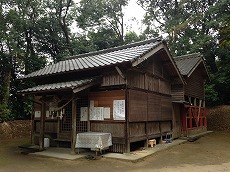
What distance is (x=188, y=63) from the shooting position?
17828mm

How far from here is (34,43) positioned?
2402 centimetres

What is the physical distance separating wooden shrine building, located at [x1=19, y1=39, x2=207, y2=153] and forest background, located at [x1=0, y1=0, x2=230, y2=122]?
6.98m

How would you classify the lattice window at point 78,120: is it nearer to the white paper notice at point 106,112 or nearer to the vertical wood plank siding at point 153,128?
the white paper notice at point 106,112

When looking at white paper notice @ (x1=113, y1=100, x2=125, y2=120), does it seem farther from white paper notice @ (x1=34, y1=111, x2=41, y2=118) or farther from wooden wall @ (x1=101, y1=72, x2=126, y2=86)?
white paper notice @ (x1=34, y1=111, x2=41, y2=118)

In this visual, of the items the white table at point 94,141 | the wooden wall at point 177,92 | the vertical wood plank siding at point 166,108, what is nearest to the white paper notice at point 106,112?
the white table at point 94,141

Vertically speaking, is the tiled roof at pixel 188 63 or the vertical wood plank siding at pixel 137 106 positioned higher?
the tiled roof at pixel 188 63

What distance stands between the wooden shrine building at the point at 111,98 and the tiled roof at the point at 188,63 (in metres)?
2.19

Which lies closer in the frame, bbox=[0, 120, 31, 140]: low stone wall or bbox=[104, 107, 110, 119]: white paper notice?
bbox=[104, 107, 110, 119]: white paper notice

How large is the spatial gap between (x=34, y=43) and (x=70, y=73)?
1380cm

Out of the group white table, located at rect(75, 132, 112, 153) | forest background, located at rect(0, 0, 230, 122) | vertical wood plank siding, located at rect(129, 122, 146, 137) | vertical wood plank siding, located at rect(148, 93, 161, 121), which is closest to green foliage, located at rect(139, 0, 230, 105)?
forest background, located at rect(0, 0, 230, 122)

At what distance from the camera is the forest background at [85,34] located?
19.1 metres

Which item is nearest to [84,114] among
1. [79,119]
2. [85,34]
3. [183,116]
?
[79,119]

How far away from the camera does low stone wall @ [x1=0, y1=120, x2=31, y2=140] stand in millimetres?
16892

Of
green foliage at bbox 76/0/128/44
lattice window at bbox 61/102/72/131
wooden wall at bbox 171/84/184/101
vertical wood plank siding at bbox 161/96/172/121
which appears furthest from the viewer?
green foliage at bbox 76/0/128/44
